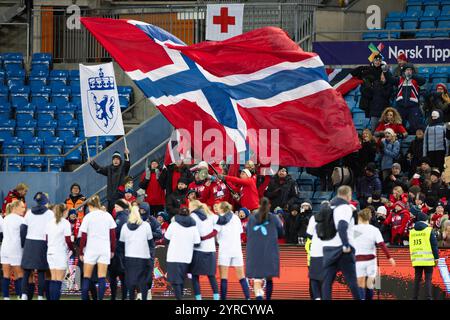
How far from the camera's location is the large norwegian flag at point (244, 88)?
24172 mm

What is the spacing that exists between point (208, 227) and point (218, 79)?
3.51m

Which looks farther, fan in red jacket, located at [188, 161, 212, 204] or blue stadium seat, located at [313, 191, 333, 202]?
blue stadium seat, located at [313, 191, 333, 202]

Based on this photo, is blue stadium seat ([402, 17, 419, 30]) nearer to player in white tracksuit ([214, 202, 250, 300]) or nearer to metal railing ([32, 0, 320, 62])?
metal railing ([32, 0, 320, 62])

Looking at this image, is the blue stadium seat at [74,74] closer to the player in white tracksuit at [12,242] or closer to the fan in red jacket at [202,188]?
the fan in red jacket at [202,188]

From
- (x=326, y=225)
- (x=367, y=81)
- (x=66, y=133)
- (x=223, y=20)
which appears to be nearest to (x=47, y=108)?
(x=66, y=133)

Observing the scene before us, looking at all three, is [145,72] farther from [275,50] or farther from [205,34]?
[205,34]

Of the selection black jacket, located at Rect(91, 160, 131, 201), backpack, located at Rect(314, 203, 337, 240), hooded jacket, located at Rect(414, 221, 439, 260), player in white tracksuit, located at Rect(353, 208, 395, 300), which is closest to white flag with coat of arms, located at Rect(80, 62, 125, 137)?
black jacket, located at Rect(91, 160, 131, 201)

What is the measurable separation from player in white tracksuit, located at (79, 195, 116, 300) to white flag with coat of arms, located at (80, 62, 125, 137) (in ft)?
17.5

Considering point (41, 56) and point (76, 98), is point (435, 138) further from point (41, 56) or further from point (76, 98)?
point (41, 56)

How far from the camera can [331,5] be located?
35219mm

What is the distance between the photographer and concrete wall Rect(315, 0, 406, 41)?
112 feet

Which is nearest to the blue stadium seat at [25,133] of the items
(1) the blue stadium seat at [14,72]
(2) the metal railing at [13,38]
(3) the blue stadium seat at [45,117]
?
(3) the blue stadium seat at [45,117]

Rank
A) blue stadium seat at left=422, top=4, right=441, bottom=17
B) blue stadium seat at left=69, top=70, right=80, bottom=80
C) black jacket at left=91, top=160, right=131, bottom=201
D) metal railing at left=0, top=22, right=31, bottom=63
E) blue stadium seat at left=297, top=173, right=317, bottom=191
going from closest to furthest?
black jacket at left=91, top=160, right=131, bottom=201
blue stadium seat at left=297, top=173, right=317, bottom=191
blue stadium seat at left=422, top=4, right=441, bottom=17
blue stadium seat at left=69, top=70, right=80, bottom=80
metal railing at left=0, top=22, right=31, bottom=63

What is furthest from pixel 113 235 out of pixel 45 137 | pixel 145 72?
pixel 45 137
